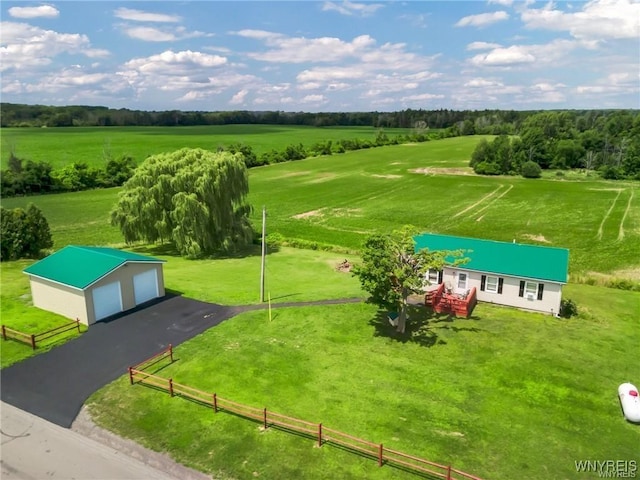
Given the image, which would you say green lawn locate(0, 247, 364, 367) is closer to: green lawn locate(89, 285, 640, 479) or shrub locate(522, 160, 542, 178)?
green lawn locate(89, 285, 640, 479)

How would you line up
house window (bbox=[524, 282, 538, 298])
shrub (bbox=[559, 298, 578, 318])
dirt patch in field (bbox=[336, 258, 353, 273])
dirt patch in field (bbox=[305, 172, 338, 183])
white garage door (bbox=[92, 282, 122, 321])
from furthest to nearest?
dirt patch in field (bbox=[305, 172, 338, 183]), dirt patch in field (bbox=[336, 258, 353, 273]), shrub (bbox=[559, 298, 578, 318]), house window (bbox=[524, 282, 538, 298]), white garage door (bbox=[92, 282, 122, 321])

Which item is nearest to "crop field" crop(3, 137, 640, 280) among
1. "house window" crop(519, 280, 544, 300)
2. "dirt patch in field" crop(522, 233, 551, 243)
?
"dirt patch in field" crop(522, 233, 551, 243)

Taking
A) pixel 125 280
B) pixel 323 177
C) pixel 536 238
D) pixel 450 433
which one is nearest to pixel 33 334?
pixel 125 280

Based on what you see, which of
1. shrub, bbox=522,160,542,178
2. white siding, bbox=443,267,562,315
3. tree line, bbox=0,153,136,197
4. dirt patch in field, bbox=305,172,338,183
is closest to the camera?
white siding, bbox=443,267,562,315

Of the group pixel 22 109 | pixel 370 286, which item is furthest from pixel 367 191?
pixel 22 109

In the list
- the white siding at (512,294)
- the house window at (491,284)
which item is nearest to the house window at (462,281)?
the white siding at (512,294)

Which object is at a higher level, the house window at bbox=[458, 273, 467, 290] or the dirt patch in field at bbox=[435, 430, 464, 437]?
the house window at bbox=[458, 273, 467, 290]

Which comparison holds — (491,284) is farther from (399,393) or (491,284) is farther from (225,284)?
(225,284)
